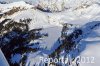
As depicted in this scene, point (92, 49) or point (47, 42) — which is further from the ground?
point (92, 49)

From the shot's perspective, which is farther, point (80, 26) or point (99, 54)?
point (80, 26)

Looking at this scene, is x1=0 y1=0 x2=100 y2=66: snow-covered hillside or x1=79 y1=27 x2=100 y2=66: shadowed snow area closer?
x1=79 y1=27 x2=100 y2=66: shadowed snow area

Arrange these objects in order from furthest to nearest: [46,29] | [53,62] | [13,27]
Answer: [13,27] < [46,29] < [53,62]

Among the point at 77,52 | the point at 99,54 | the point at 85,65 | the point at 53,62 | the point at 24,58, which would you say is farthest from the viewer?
the point at 24,58

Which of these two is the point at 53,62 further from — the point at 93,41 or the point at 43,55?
the point at 93,41

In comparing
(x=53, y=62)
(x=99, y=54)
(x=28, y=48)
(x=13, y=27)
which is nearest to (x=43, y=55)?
(x=53, y=62)

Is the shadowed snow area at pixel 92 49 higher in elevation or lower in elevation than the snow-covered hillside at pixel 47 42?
higher

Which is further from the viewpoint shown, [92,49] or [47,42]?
[47,42]

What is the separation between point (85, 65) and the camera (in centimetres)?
10906

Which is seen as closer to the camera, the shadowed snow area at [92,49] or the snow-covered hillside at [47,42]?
the shadowed snow area at [92,49]

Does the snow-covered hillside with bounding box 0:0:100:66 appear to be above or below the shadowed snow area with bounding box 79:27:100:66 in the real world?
below

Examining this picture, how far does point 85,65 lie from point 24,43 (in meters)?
69.5

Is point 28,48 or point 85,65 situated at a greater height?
point 85,65

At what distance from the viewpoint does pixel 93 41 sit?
133 m
